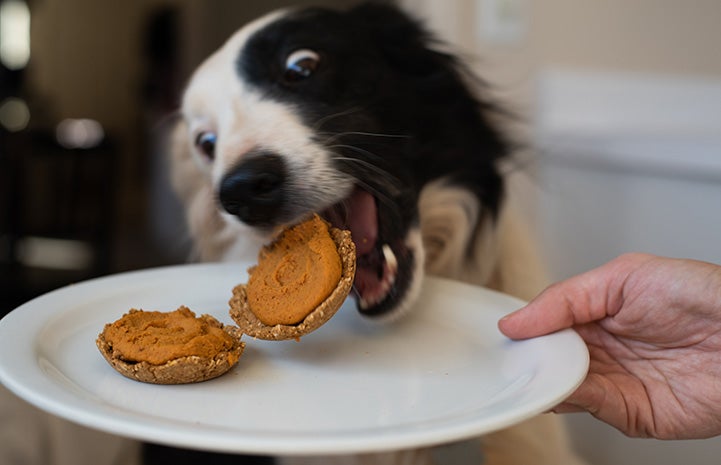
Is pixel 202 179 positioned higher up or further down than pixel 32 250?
higher up

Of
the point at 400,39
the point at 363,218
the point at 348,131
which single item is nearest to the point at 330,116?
the point at 348,131

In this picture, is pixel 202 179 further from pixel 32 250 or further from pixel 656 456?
pixel 32 250

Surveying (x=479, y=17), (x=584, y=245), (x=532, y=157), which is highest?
(x=479, y=17)

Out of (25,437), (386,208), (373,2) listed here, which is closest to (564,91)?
(373,2)

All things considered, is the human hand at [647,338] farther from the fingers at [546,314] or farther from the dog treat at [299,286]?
the dog treat at [299,286]

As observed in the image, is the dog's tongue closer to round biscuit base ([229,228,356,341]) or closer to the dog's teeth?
the dog's teeth

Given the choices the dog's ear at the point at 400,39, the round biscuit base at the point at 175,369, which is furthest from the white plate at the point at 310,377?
the dog's ear at the point at 400,39

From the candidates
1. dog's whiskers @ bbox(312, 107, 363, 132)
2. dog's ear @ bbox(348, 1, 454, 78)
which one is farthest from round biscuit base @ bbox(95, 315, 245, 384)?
dog's ear @ bbox(348, 1, 454, 78)
